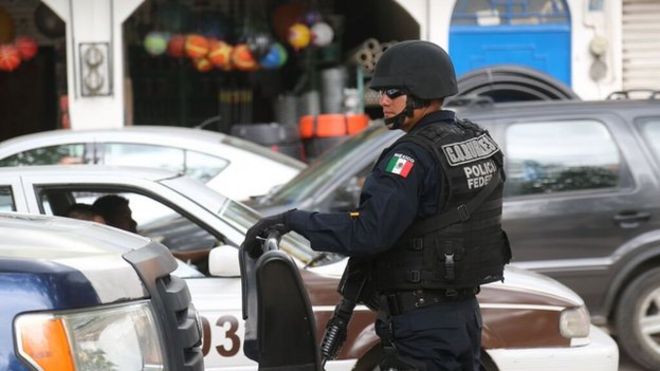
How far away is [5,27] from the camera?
13.9 m

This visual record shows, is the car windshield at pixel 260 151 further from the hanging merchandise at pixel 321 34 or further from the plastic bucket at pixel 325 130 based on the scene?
the hanging merchandise at pixel 321 34

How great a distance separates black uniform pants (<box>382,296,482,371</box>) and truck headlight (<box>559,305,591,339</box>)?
4.80 ft

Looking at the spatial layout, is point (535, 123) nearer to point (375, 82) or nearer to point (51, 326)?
point (375, 82)

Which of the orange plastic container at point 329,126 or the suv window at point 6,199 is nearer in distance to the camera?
the suv window at point 6,199

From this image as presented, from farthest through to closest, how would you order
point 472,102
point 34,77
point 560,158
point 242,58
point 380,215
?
point 34,77
point 242,58
point 472,102
point 560,158
point 380,215

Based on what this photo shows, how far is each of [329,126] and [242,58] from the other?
1.40 metres

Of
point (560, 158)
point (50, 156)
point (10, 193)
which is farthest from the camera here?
point (50, 156)

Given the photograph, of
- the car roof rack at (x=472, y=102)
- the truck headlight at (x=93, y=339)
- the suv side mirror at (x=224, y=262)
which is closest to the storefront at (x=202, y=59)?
the car roof rack at (x=472, y=102)

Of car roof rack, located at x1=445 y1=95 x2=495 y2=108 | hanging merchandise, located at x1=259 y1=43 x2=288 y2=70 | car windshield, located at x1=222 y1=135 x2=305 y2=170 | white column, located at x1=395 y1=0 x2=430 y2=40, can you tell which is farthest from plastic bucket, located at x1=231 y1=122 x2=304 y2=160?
car roof rack, located at x1=445 y1=95 x2=495 y2=108

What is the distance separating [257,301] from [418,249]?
0.60 metres

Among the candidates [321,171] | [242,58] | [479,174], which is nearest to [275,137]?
[242,58]

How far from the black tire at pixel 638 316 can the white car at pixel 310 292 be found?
69.0 inches

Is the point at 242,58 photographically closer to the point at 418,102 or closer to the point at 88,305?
the point at 418,102

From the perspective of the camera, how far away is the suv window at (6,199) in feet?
17.5
